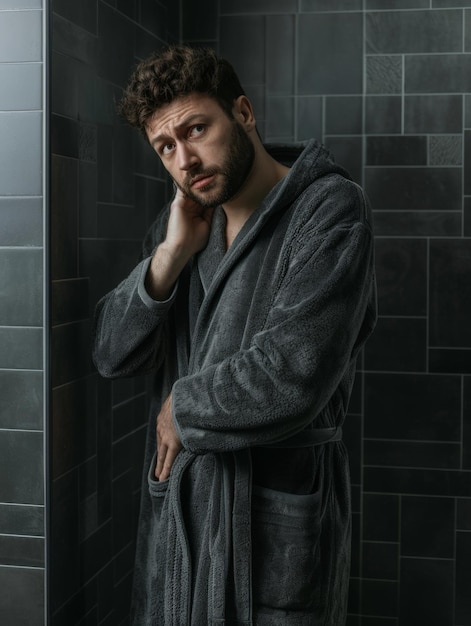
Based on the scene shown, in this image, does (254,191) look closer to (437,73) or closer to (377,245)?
(377,245)

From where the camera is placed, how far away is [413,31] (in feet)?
7.97

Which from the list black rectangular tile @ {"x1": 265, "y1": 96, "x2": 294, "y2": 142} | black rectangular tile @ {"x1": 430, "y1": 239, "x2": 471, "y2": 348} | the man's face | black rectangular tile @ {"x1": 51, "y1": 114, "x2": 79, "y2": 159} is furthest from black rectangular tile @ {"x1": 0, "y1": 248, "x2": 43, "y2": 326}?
black rectangular tile @ {"x1": 430, "y1": 239, "x2": 471, "y2": 348}

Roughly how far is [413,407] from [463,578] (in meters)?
Answer: 0.51

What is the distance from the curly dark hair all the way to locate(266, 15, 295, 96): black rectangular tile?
0.84 m

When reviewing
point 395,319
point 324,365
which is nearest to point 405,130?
point 395,319

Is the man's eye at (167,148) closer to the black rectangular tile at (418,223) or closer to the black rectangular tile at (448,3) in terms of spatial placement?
the black rectangular tile at (418,223)

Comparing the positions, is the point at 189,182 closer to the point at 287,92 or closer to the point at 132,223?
the point at 132,223

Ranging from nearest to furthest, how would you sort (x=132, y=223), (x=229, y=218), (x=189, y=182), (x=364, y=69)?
(x=189, y=182) → (x=229, y=218) → (x=132, y=223) → (x=364, y=69)

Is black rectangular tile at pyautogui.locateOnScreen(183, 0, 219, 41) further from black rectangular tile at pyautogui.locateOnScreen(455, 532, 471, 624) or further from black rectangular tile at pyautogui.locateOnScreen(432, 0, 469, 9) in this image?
black rectangular tile at pyautogui.locateOnScreen(455, 532, 471, 624)

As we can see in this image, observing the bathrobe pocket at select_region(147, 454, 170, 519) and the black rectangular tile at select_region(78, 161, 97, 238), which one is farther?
the black rectangular tile at select_region(78, 161, 97, 238)

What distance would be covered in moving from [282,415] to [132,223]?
87cm

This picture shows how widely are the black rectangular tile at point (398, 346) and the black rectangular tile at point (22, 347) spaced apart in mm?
1092

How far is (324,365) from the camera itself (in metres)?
1.53

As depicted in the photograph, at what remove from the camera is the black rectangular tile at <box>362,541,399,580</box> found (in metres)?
2.57
